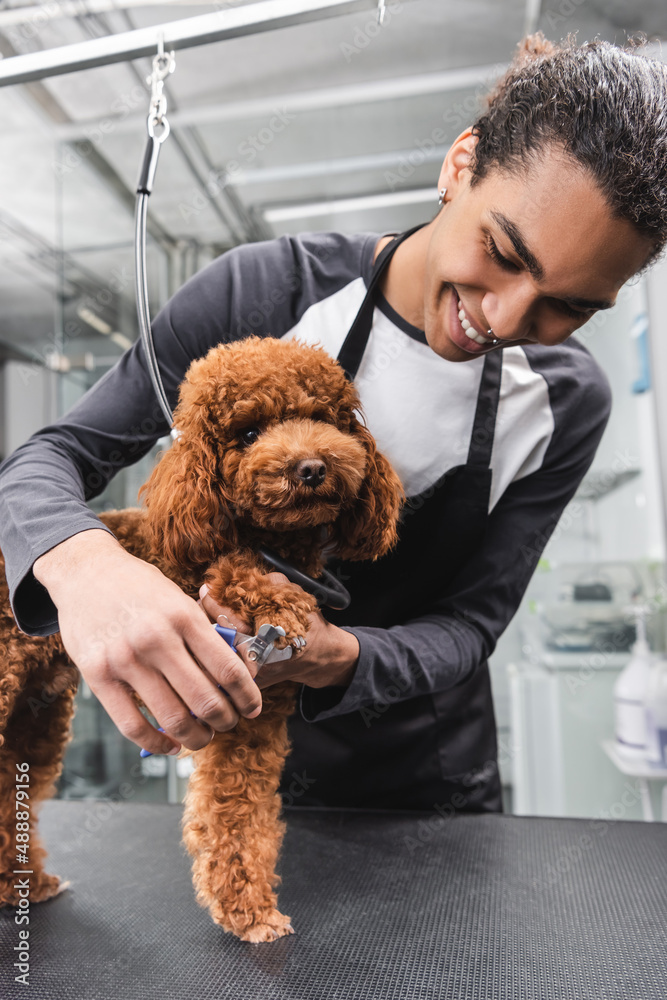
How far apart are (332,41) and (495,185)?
6.49 feet

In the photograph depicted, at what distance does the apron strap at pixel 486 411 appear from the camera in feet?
2.83

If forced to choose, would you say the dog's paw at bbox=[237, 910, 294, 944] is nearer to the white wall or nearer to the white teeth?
the white teeth

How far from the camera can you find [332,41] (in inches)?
88.3

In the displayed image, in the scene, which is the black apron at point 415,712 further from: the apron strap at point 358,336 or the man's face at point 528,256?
the man's face at point 528,256

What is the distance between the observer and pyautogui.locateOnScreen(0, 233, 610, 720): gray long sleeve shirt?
2.56 ft

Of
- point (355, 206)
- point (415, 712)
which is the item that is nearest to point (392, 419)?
point (415, 712)

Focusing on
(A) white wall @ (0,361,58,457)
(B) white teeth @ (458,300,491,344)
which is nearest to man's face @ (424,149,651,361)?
(B) white teeth @ (458,300,491,344)

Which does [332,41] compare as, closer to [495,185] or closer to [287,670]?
[495,185]

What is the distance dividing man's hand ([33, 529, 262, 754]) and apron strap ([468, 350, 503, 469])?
45 centimetres

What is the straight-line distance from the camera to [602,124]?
0.61 meters

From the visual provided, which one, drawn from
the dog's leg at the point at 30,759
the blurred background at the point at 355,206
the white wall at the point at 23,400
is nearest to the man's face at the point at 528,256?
the dog's leg at the point at 30,759

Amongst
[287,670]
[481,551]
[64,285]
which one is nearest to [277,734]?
[287,670]

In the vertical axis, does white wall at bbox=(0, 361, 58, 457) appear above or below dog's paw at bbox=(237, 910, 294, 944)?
above

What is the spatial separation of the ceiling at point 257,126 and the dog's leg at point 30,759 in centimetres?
178
